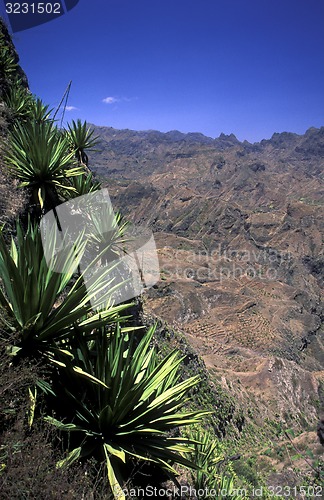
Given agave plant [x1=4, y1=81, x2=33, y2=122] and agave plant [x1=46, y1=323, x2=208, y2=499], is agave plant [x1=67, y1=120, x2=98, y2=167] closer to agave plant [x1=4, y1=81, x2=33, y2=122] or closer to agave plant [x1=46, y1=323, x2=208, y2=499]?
agave plant [x1=4, y1=81, x2=33, y2=122]

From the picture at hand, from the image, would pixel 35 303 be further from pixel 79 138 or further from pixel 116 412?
pixel 79 138

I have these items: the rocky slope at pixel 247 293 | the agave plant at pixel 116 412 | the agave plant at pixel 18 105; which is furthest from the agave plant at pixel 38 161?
the rocky slope at pixel 247 293

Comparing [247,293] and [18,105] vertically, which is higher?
[18,105]

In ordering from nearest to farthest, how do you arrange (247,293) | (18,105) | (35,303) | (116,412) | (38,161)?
(35,303), (116,412), (38,161), (18,105), (247,293)

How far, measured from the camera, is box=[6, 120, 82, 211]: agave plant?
18.0ft

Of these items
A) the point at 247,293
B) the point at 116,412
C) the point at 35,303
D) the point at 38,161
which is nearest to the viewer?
the point at 35,303

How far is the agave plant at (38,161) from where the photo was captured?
550cm

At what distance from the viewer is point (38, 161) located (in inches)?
217

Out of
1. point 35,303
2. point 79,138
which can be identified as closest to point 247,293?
point 79,138

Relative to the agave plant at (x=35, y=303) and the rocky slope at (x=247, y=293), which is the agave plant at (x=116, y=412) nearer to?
the agave plant at (x=35, y=303)

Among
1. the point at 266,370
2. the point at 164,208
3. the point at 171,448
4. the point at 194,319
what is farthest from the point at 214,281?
the point at 164,208

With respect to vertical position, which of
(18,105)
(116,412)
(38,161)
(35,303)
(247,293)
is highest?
(18,105)

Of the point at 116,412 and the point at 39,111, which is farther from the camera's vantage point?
the point at 39,111

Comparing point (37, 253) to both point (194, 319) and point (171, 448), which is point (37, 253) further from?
point (194, 319)
